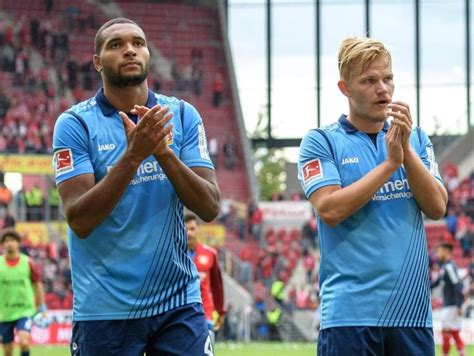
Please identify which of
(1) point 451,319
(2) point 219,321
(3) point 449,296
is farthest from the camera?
(3) point 449,296

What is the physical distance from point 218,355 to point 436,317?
9330 mm

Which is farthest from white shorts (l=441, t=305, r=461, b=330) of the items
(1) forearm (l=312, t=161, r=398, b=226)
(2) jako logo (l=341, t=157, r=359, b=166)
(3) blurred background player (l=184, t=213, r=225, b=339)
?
(1) forearm (l=312, t=161, r=398, b=226)

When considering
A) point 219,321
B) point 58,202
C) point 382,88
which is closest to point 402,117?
point 382,88

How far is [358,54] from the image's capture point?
233 inches

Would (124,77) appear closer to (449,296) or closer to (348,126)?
(348,126)

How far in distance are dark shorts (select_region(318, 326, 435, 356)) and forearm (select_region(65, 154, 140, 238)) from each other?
1198mm

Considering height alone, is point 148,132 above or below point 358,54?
below

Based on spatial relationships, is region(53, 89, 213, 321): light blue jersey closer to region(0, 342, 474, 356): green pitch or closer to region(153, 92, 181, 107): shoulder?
region(153, 92, 181, 107): shoulder

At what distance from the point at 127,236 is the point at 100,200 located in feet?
→ 0.88

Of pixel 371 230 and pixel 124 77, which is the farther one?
pixel 371 230

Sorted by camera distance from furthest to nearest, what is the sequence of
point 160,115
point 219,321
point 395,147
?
1. point 219,321
2. point 395,147
3. point 160,115

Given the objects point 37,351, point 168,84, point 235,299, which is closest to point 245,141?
point 168,84

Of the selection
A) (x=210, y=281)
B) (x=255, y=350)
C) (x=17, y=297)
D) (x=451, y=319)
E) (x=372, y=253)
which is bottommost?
(x=255, y=350)

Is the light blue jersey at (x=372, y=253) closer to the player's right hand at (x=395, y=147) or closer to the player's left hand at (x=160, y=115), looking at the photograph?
the player's right hand at (x=395, y=147)
